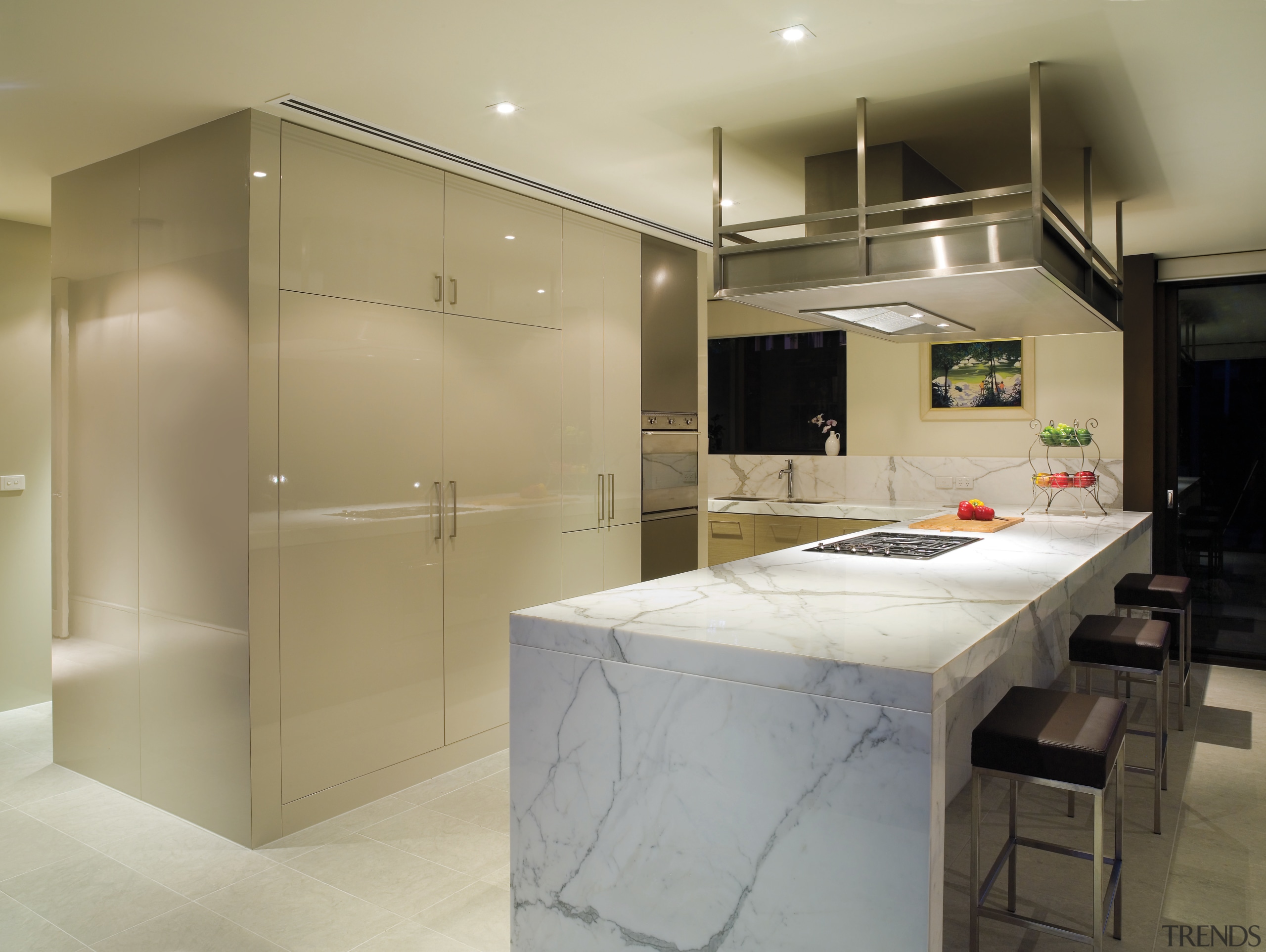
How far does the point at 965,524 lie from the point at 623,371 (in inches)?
74.4

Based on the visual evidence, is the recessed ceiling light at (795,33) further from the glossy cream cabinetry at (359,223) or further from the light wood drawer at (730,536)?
the light wood drawer at (730,536)

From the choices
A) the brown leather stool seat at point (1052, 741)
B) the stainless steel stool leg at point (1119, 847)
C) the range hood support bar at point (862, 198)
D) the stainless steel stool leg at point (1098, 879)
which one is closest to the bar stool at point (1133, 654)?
the stainless steel stool leg at point (1119, 847)

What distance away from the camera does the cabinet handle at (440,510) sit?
11.7ft

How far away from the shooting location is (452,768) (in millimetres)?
3717

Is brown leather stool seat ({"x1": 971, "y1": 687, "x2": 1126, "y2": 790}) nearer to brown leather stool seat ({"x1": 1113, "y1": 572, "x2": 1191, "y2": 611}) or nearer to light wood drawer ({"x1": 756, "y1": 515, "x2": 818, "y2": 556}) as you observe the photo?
brown leather stool seat ({"x1": 1113, "y1": 572, "x2": 1191, "y2": 611})

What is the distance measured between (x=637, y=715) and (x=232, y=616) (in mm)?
1675

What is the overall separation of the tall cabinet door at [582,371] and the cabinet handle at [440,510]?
77cm

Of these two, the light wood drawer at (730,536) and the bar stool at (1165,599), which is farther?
the light wood drawer at (730,536)

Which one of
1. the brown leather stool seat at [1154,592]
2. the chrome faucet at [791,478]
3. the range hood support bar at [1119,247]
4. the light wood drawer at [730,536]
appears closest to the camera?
the range hood support bar at [1119,247]

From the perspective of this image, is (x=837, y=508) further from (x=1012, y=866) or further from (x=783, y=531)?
(x=1012, y=866)

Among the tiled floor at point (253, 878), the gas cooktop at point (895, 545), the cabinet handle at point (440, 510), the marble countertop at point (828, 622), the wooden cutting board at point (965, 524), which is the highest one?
the cabinet handle at point (440, 510)

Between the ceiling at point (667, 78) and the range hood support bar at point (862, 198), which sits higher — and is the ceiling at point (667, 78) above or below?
above

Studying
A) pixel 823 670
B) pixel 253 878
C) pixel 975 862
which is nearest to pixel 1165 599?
pixel 975 862

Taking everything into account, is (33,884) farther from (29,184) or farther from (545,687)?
(29,184)
